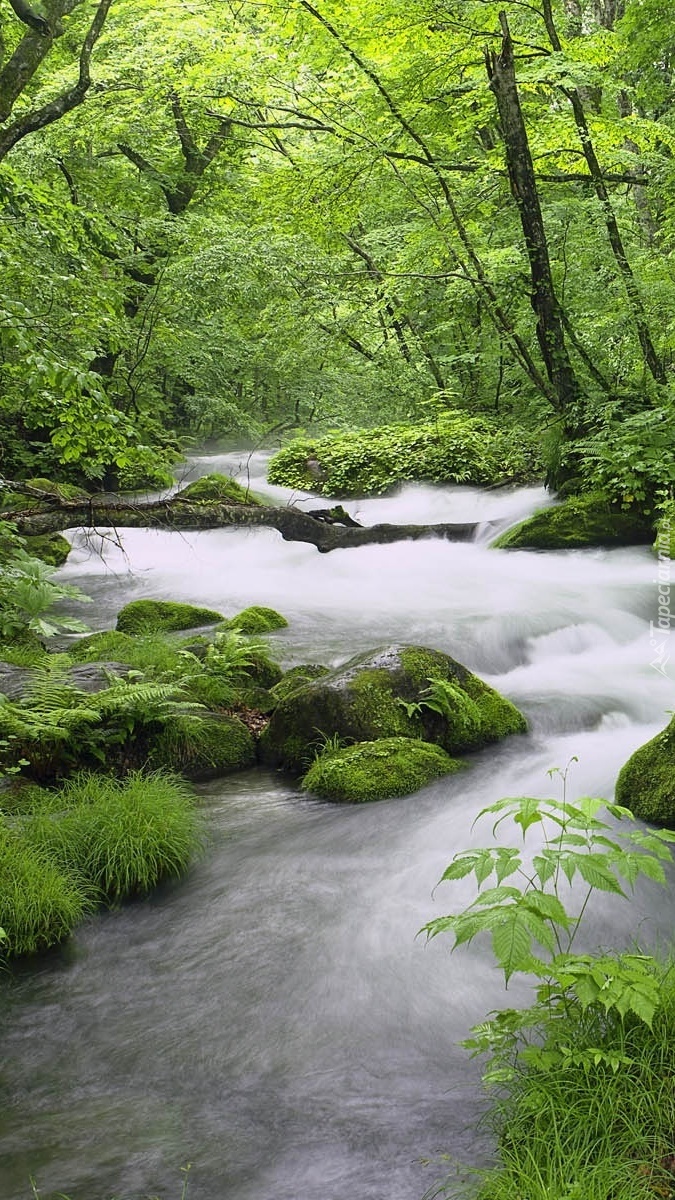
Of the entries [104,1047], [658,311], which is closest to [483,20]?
[658,311]

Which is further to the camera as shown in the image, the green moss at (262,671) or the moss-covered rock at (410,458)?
the moss-covered rock at (410,458)

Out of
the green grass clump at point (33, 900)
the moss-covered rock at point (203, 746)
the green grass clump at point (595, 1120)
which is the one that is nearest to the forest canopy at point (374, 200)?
the moss-covered rock at point (203, 746)

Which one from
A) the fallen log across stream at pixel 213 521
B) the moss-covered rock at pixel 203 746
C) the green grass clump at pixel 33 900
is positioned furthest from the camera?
the moss-covered rock at pixel 203 746

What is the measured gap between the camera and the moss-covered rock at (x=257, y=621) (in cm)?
873

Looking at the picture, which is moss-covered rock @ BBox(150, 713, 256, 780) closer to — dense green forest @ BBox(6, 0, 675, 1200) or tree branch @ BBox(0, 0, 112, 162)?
dense green forest @ BBox(6, 0, 675, 1200)

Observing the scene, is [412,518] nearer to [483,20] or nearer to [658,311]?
[658,311]

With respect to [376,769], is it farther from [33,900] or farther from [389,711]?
[33,900]

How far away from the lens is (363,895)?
4219 millimetres

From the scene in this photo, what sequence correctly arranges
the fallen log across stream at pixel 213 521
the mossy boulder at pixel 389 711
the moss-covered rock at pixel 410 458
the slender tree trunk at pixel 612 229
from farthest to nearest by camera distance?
the moss-covered rock at pixel 410 458, the slender tree trunk at pixel 612 229, the mossy boulder at pixel 389 711, the fallen log across stream at pixel 213 521

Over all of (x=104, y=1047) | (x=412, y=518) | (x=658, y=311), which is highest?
(x=658, y=311)

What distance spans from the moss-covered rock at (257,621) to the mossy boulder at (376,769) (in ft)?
10.4

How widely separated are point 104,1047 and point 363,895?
156 cm

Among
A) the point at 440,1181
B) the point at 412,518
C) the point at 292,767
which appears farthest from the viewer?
the point at 412,518

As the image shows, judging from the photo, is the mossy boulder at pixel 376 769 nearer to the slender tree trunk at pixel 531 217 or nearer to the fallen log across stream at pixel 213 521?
the fallen log across stream at pixel 213 521
